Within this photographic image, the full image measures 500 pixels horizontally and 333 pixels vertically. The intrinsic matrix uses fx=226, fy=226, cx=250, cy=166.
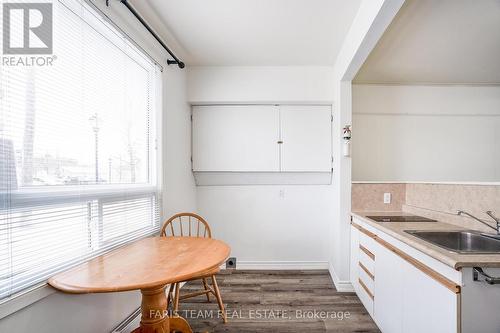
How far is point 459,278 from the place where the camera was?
3.32ft

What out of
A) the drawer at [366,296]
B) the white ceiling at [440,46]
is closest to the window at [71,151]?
the drawer at [366,296]

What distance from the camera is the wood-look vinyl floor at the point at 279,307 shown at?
1.88 m

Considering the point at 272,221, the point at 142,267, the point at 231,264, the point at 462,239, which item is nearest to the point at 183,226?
the point at 231,264

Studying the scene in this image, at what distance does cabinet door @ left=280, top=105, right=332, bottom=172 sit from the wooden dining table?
1543mm

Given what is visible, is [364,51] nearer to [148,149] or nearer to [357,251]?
[357,251]

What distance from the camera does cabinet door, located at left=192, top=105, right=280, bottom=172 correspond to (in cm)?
282

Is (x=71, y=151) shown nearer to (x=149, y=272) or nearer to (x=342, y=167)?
(x=149, y=272)

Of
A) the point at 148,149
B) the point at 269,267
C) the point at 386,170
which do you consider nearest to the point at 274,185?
the point at 269,267

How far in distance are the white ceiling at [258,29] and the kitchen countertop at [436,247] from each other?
1697mm

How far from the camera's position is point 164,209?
87.6 inches

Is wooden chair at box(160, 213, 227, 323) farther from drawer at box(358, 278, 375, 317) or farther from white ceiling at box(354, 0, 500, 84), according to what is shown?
white ceiling at box(354, 0, 500, 84)

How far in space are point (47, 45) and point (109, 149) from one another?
0.65m

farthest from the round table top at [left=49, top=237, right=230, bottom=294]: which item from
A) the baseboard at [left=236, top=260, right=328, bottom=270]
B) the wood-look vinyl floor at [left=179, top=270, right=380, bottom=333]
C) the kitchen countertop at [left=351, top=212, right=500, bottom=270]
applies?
the baseboard at [left=236, top=260, right=328, bottom=270]

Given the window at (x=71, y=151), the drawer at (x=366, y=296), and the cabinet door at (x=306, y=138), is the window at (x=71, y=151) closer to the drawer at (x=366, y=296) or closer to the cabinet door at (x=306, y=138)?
the cabinet door at (x=306, y=138)
